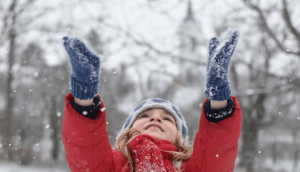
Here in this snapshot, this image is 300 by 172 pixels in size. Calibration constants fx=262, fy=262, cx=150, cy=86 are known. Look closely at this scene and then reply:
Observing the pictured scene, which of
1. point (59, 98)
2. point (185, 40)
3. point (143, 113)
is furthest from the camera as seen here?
point (59, 98)

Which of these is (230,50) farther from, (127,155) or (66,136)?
(66,136)

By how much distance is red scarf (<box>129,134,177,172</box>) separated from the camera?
61.1 inches

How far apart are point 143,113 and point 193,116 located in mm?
8725

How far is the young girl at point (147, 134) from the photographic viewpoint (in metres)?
1.34

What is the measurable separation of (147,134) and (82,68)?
702mm

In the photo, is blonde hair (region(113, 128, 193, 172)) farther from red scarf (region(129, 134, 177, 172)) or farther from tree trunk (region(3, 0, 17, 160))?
tree trunk (region(3, 0, 17, 160))

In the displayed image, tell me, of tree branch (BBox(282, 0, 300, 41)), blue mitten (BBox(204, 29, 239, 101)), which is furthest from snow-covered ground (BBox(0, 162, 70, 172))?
blue mitten (BBox(204, 29, 239, 101))

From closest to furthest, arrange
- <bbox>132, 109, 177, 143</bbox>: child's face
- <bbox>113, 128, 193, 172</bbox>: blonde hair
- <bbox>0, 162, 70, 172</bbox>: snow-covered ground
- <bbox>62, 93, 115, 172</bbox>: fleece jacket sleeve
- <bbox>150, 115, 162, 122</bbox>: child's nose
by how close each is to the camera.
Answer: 1. <bbox>62, 93, 115, 172</bbox>: fleece jacket sleeve
2. <bbox>113, 128, 193, 172</bbox>: blonde hair
3. <bbox>132, 109, 177, 143</bbox>: child's face
4. <bbox>150, 115, 162, 122</bbox>: child's nose
5. <bbox>0, 162, 70, 172</bbox>: snow-covered ground

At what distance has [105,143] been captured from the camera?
5.31ft

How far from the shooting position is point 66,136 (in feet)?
5.15

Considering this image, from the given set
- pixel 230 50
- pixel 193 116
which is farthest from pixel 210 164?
pixel 193 116

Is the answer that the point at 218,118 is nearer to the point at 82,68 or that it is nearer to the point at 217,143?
the point at 217,143

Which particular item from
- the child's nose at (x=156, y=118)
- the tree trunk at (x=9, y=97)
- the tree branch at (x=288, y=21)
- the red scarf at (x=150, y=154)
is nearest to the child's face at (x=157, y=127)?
the child's nose at (x=156, y=118)

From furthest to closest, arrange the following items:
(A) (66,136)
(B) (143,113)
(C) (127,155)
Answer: (B) (143,113)
(C) (127,155)
(A) (66,136)
